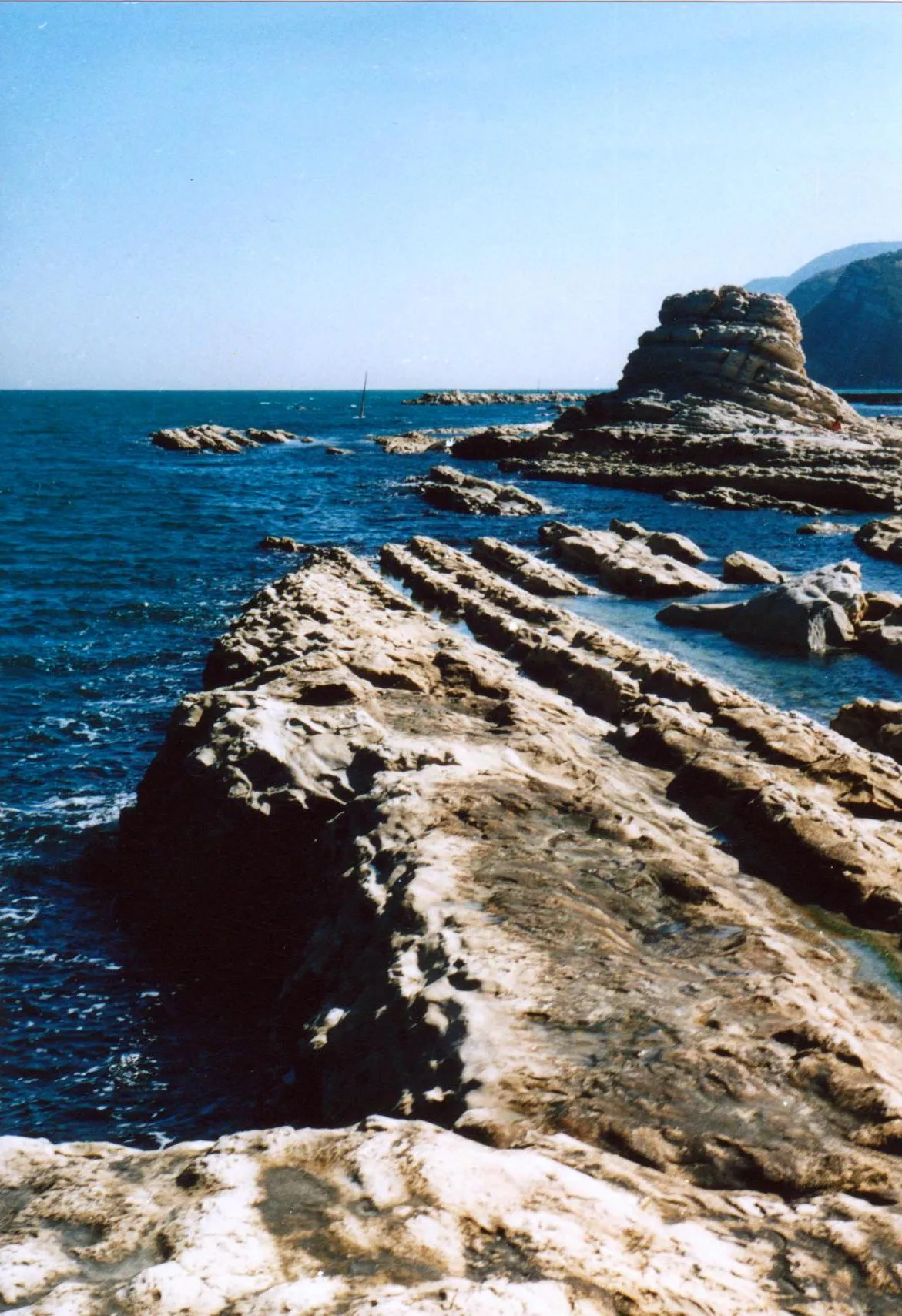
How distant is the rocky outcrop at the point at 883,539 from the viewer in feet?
116

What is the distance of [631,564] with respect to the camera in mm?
30703

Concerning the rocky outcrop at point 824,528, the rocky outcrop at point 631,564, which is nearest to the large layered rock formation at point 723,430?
the rocky outcrop at point 824,528

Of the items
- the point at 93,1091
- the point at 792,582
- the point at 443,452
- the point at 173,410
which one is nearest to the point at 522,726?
the point at 93,1091

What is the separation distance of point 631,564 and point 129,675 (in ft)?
55.5

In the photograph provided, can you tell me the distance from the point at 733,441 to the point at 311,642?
5085 centimetres

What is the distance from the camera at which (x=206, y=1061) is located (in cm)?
872

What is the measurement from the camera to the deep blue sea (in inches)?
340

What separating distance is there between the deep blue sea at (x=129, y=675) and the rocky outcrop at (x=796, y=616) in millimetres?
807

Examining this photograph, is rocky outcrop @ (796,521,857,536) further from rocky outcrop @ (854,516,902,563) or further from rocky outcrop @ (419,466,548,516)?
rocky outcrop @ (419,466,548,516)

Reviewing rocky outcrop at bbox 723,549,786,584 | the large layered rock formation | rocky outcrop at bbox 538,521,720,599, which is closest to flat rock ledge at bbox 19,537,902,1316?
rocky outcrop at bbox 538,521,720,599

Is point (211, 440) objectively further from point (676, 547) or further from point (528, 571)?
point (528, 571)

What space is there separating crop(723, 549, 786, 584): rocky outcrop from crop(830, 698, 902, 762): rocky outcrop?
16.0 metres

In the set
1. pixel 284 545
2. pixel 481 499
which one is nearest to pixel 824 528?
pixel 481 499

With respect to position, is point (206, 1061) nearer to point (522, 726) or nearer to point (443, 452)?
point (522, 726)
